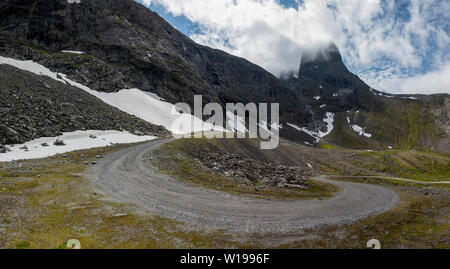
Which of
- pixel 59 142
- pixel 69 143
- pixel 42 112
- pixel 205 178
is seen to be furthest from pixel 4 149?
pixel 205 178

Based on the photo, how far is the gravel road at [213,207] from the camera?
12.2m

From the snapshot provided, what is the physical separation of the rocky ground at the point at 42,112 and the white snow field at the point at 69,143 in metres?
1.17

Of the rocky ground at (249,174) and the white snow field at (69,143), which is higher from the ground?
the white snow field at (69,143)

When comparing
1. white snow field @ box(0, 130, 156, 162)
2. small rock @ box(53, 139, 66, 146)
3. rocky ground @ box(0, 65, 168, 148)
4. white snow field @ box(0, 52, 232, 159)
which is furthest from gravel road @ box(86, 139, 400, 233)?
rocky ground @ box(0, 65, 168, 148)

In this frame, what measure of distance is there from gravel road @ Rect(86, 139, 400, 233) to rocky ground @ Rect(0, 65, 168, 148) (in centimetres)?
1767

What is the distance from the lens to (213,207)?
47.4ft

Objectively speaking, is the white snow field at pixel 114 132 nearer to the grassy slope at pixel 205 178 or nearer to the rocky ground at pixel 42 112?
the rocky ground at pixel 42 112

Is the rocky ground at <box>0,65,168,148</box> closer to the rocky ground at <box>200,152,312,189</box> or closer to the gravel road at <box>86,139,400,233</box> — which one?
the gravel road at <box>86,139,400,233</box>

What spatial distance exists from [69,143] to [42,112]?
10.5 m

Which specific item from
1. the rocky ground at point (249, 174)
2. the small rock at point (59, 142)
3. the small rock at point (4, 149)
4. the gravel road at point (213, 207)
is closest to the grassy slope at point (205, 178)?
the rocky ground at point (249, 174)

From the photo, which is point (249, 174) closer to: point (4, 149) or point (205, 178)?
point (205, 178)

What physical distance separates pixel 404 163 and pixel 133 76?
4667 inches

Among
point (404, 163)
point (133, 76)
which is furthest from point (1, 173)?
point (404, 163)
